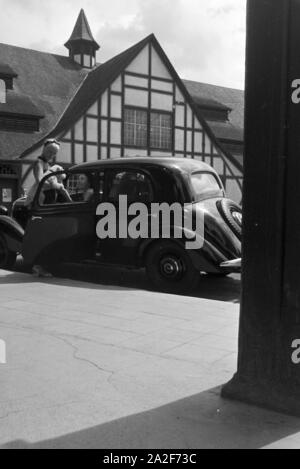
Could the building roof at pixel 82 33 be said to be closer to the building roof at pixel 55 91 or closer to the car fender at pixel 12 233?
the building roof at pixel 55 91

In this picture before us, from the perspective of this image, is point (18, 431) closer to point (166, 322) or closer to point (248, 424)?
point (248, 424)

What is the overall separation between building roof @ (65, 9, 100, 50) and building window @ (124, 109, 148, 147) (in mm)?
10501

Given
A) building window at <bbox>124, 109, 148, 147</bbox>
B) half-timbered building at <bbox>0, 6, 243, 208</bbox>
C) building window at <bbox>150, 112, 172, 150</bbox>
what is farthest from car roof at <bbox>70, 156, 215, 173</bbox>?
building window at <bbox>150, 112, 172, 150</bbox>

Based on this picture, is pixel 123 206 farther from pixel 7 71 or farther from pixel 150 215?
pixel 7 71

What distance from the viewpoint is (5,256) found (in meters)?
9.84

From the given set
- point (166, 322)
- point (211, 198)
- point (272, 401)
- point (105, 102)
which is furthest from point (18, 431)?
point (105, 102)

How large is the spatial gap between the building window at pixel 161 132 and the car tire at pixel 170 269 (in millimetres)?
20696

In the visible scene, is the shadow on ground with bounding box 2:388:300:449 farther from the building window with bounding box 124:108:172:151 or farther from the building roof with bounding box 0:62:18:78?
the building roof with bounding box 0:62:18:78

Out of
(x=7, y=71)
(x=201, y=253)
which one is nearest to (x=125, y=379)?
(x=201, y=253)

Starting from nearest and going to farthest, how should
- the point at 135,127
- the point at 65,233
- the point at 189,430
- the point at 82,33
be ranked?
1. the point at 189,430
2. the point at 65,233
3. the point at 135,127
4. the point at 82,33

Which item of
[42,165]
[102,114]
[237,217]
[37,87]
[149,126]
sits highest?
[37,87]

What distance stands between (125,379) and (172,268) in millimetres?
4266

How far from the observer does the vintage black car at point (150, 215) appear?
7.95m

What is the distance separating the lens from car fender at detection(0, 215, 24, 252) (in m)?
9.52
